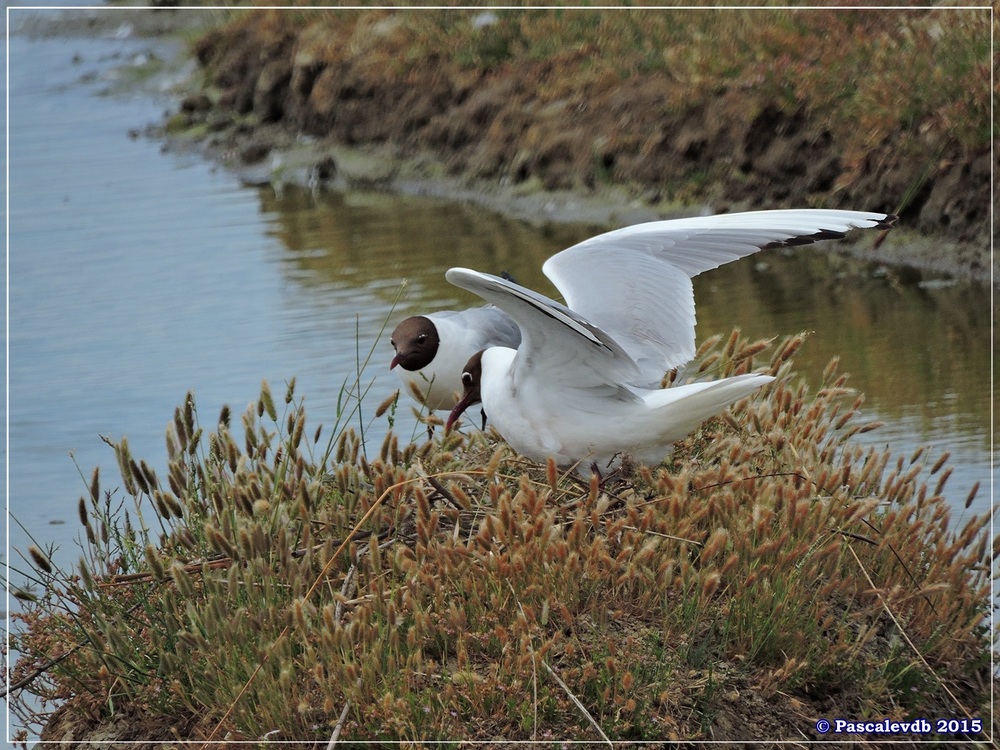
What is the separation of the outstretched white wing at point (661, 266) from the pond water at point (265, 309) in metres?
0.41

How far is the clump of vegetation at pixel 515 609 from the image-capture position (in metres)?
3.42

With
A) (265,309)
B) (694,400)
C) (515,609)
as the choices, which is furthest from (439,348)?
(265,309)

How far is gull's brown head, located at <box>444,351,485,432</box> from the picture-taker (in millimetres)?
4625

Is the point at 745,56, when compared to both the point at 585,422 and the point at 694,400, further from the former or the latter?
the point at 694,400

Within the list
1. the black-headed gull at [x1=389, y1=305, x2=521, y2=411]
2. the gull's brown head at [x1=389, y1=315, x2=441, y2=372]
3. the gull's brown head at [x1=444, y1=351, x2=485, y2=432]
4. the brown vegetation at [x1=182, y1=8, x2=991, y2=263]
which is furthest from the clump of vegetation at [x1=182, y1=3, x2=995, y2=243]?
the gull's brown head at [x1=444, y1=351, x2=485, y2=432]

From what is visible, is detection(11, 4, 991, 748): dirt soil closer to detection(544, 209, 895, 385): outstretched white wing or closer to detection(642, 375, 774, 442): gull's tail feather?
detection(544, 209, 895, 385): outstretched white wing

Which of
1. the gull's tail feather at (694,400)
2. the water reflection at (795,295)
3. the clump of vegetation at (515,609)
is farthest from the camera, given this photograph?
the water reflection at (795,295)

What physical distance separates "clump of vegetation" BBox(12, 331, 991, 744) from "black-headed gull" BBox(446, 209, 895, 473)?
0.16 meters

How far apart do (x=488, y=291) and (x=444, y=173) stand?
838 cm

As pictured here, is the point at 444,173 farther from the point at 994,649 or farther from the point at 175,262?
the point at 994,649

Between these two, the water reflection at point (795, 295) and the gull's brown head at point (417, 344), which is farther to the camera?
the water reflection at point (795, 295)

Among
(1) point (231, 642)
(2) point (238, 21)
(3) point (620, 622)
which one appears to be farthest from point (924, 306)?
(2) point (238, 21)

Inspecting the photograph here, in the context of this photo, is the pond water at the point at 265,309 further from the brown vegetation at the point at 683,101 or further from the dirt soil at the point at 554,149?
the brown vegetation at the point at 683,101

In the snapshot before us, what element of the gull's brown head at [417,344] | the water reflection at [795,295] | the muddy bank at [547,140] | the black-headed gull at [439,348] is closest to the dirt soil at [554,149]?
the muddy bank at [547,140]
